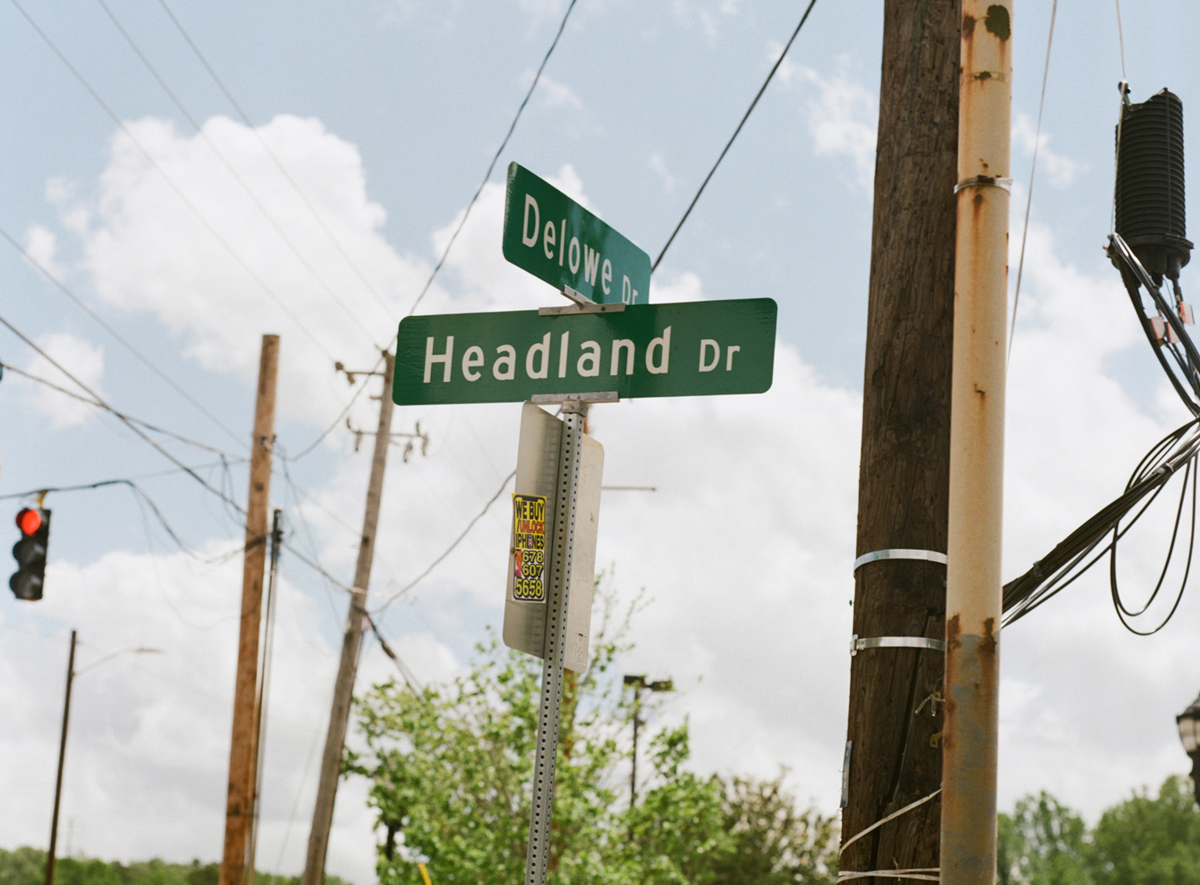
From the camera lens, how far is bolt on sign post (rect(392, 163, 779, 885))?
3.86 metres

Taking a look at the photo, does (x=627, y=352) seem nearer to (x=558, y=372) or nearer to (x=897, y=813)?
(x=558, y=372)

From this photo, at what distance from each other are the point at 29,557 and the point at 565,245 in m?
10.7

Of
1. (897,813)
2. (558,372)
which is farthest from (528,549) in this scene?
(897,813)

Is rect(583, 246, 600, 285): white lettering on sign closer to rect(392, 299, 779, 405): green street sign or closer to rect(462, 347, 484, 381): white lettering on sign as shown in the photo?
rect(392, 299, 779, 405): green street sign

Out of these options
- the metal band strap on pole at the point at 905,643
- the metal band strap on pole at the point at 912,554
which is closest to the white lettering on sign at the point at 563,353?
the metal band strap on pole at the point at 912,554

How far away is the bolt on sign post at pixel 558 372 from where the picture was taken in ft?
12.6

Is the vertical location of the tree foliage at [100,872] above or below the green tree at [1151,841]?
below

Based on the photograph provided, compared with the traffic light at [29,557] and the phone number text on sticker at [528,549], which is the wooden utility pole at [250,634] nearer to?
the traffic light at [29,557]

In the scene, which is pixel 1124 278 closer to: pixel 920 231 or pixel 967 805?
pixel 920 231

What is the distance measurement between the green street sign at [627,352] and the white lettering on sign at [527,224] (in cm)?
25

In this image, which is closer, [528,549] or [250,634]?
[528,549]

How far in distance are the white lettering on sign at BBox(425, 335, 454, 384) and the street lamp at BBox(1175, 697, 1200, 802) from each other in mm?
6616

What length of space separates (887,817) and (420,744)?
17874mm

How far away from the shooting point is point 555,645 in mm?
3832
